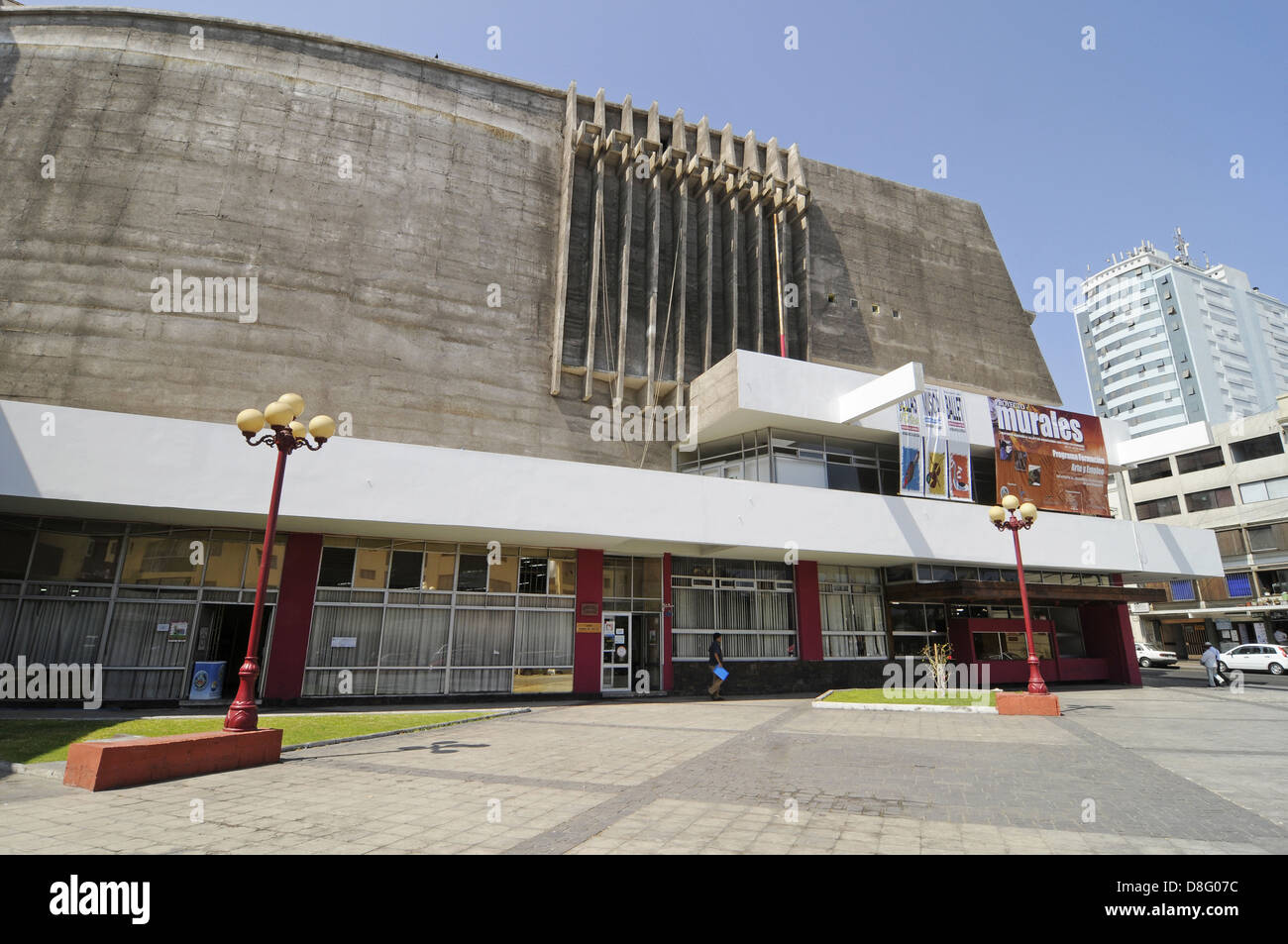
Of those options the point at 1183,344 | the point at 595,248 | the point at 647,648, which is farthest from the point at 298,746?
the point at 1183,344

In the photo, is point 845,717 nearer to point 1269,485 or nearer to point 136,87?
point 136,87

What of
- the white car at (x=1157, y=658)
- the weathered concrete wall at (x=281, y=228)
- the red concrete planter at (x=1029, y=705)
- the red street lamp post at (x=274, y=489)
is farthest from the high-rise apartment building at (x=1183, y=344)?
the red street lamp post at (x=274, y=489)

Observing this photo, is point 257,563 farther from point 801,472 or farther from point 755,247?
point 755,247

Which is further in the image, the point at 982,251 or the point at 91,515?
the point at 982,251

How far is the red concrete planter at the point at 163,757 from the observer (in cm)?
677

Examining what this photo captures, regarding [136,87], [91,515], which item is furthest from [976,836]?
[136,87]

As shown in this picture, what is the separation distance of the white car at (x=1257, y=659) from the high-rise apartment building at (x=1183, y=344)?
2340 inches

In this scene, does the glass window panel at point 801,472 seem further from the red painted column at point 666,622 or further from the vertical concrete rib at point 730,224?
the vertical concrete rib at point 730,224

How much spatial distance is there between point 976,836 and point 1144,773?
15.8 feet

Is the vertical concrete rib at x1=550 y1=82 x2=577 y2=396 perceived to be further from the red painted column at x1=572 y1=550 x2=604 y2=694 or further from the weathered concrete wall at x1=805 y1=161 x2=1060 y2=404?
the weathered concrete wall at x1=805 y1=161 x2=1060 y2=404

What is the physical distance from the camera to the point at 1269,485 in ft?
136
